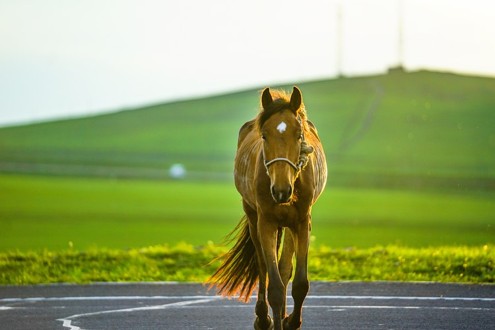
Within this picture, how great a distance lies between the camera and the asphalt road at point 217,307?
12.5 metres

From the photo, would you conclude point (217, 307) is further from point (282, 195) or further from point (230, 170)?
point (230, 170)

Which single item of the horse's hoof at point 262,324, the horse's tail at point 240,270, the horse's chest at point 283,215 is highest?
the horse's chest at point 283,215

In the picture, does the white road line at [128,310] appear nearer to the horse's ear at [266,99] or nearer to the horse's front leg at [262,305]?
the horse's front leg at [262,305]

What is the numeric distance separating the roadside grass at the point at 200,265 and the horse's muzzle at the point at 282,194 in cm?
730

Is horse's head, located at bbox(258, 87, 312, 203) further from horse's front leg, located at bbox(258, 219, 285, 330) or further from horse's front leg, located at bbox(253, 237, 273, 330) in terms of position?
horse's front leg, located at bbox(253, 237, 273, 330)

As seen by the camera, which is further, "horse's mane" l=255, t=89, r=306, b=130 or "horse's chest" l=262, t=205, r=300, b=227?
"horse's chest" l=262, t=205, r=300, b=227

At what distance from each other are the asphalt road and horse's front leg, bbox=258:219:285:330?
44.7 inches

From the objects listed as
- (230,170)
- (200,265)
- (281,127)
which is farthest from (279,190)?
(230,170)

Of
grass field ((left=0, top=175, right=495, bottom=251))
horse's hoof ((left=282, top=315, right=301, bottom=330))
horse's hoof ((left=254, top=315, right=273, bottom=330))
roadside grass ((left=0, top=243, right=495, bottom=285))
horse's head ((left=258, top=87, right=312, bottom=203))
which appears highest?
horse's head ((left=258, top=87, right=312, bottom=203))

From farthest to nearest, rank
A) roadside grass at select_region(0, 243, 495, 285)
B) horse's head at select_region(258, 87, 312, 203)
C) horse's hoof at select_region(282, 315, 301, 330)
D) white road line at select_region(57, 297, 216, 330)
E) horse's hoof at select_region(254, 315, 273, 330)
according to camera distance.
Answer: roadside grass at select_region(0, 243, 495, 285), white road line at select_region(57, 297, 216, 330), horse's hoof at select_region(254, 315, 273, 330), horse's hoof at select_region(282, 315, 301, 330), horse's head at select_region(258, 87, 312, 203)

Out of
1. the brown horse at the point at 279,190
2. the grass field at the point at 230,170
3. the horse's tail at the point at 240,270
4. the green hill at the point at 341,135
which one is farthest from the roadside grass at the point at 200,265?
the green hill at the point at 341,135

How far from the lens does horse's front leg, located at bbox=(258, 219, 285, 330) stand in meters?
11.1

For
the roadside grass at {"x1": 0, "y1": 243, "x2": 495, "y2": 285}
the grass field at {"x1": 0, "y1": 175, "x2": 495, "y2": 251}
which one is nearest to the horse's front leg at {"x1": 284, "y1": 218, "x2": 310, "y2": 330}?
the roadside grass at {"x1": 0, "y1": 243, "x2": 495, "y2": 285}

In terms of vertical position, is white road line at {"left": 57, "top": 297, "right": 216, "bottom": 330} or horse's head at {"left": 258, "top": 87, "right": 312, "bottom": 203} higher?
horse's head at {"left": 258, "top": 87, "right": 312, "bottom": 203}
